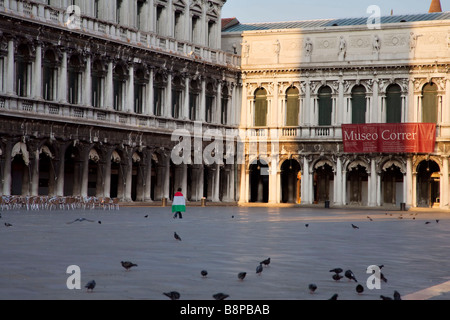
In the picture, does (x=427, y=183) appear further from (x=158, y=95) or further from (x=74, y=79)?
(x=74, y=79)

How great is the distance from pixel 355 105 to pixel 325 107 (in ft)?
6.86

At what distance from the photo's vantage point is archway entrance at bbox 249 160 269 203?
2542 inches

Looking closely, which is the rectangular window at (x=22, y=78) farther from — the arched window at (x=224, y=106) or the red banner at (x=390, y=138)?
the red banner at (x=390, y=138)

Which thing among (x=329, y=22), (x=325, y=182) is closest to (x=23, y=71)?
(x=325, y=182)

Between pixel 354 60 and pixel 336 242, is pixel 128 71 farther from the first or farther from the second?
pixel 336 242

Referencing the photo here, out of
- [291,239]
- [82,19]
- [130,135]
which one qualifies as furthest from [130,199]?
[291,239]

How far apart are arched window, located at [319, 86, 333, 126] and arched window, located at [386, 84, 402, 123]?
398 centimetres

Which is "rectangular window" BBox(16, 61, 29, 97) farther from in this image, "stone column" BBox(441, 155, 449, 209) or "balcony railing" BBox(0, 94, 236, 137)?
"stone column" BBox(441, 155, 449, 209)

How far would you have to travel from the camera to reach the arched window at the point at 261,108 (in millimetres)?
62969

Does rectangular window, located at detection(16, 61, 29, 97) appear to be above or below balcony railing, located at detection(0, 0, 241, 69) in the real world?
below

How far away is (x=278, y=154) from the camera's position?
62.3 m

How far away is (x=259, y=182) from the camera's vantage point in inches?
2552

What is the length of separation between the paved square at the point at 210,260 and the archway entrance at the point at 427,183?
33.6 metres

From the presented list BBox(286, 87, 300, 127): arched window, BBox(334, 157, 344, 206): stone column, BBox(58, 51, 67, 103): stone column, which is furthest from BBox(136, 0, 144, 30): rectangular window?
BBox(334, 157, 344, 206): stone column
